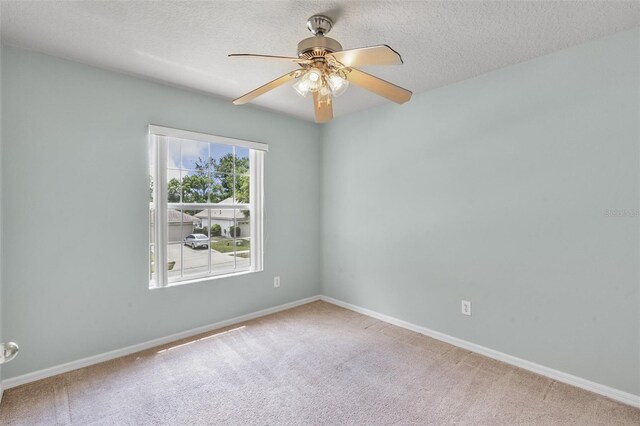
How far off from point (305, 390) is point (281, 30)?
2.39m

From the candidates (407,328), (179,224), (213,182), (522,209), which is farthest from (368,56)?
(407,328)

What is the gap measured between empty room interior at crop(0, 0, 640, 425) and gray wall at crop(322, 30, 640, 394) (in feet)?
0.05

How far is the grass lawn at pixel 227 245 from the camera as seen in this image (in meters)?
3.32

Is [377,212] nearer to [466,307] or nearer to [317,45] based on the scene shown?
[466,307]

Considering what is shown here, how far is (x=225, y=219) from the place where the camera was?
3.40 meters

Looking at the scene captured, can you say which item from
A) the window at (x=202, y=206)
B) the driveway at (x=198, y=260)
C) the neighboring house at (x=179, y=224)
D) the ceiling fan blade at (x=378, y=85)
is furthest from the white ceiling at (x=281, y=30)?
the driveway at (x=198, y=260)

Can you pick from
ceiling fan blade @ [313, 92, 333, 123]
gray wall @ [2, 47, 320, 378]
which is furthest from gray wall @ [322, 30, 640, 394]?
gray wall @ [2, 47, 320, 378]

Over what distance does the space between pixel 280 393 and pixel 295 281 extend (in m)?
1.84

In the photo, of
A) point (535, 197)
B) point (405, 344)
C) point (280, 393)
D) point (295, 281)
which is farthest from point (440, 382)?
point (295, 281)

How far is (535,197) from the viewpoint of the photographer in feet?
7.82

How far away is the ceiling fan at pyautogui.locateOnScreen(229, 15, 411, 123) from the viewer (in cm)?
158

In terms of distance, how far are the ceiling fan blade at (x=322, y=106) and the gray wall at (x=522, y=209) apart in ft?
4.22

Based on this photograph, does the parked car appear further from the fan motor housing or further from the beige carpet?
the fan motor housing

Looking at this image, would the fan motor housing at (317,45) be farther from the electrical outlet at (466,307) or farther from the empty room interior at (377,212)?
the electrical outlet at (466,307)
